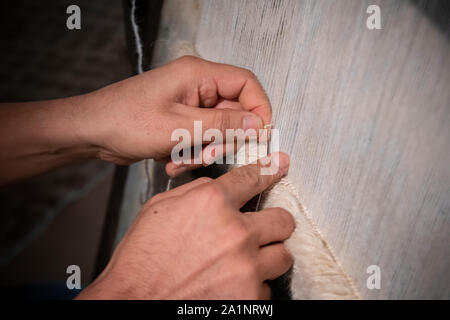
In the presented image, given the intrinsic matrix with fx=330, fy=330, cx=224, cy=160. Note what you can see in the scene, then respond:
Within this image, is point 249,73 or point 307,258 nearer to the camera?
point 307,258

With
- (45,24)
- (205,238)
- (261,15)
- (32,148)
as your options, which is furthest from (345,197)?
(45,24)

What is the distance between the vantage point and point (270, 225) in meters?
0.56

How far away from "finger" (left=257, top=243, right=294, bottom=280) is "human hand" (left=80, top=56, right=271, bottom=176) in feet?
0.73

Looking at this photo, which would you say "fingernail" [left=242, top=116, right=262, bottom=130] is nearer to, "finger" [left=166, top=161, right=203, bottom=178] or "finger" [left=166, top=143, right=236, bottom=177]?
"finger" [left=166, top=143, right=236, bottom=177]

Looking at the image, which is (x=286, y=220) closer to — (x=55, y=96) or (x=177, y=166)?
(x=177, y=166)

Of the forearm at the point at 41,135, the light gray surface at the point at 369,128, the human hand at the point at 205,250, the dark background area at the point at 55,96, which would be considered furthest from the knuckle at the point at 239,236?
the dark background area at the point at 55,96

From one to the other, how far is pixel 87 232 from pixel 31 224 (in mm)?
370

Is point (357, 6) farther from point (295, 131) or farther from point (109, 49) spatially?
point (109, 49)

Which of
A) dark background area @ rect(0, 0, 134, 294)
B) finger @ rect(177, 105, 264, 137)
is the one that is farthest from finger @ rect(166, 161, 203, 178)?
dark background area @ rect(0, 0, 134, 294)

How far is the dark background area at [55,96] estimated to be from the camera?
1.83m

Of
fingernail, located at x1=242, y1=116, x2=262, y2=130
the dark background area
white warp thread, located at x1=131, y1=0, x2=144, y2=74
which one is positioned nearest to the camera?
fingernail, located at x1=242, y1=116, x2=262, y2=130

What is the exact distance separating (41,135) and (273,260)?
0.63 meters

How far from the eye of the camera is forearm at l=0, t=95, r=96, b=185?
77 cm

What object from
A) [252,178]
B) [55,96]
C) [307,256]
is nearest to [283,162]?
[252,178]
